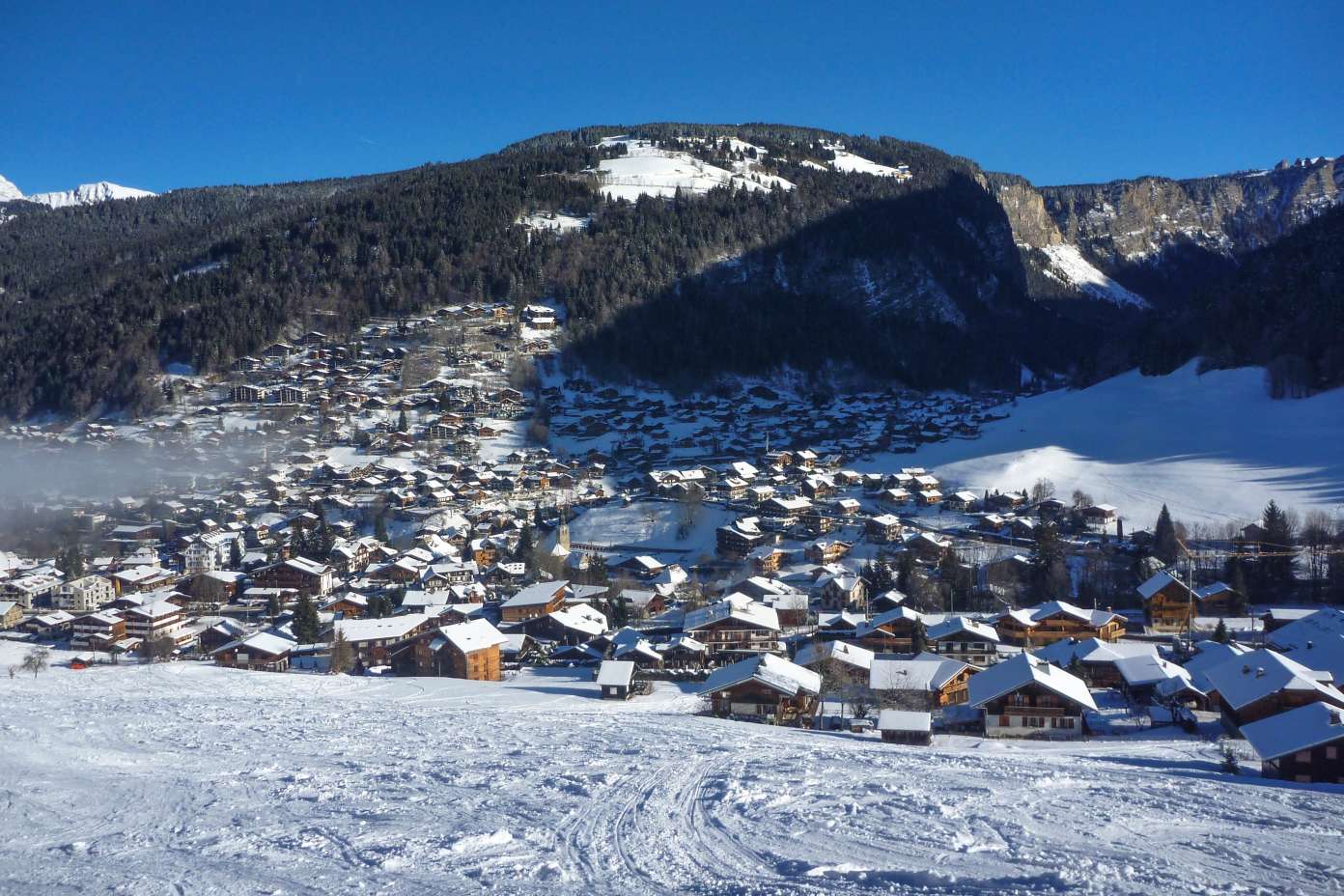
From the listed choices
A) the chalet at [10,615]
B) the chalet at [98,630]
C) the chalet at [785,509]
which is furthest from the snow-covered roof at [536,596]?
the chalet at [10,615]

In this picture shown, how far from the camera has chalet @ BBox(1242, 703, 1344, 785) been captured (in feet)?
33.7

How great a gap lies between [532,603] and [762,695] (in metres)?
10.8

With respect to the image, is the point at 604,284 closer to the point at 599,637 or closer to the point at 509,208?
the point at 509,208

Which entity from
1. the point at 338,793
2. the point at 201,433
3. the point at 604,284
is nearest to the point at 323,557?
the point at 201,433

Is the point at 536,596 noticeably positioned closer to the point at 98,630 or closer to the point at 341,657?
the point at 341,657

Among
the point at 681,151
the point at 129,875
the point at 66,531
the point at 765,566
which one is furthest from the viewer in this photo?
the point at 681,151

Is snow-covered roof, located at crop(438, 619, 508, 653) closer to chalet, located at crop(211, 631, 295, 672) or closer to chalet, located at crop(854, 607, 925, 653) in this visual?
chalet, located at crop(211, 631, 295, 672)

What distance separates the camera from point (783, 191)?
82.7m

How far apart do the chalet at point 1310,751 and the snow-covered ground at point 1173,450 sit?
20.8 m

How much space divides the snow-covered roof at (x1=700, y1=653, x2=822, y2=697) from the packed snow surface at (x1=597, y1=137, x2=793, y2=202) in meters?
67.9

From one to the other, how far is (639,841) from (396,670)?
49.4 ft

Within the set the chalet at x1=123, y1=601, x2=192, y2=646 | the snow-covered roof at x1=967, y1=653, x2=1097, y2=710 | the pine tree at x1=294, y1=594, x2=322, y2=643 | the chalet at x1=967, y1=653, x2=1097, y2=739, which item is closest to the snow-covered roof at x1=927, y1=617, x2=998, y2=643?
the snow-covered roof at x1=967, y1=653, x2=1097, y2=710

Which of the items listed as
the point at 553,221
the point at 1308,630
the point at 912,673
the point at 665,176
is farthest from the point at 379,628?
the point at 665,176

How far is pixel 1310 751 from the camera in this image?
34.0 ft
